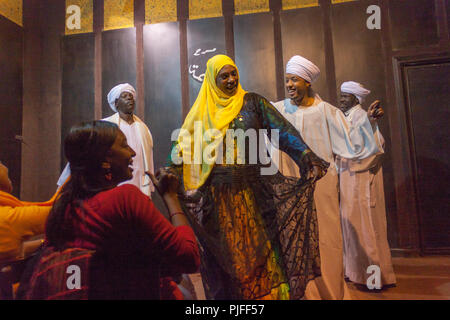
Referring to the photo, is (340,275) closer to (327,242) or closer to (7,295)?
(327,242)

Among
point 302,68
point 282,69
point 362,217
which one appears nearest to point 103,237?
point 302,68

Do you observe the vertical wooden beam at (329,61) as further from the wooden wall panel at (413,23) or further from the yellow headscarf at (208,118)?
the yellow headscarf at (208,118)

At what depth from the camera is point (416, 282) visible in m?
2.56

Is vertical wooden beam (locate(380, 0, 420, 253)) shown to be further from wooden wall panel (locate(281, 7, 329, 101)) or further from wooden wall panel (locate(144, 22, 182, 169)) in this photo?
wooden wall panel (locate(144, 22, 182, 169))

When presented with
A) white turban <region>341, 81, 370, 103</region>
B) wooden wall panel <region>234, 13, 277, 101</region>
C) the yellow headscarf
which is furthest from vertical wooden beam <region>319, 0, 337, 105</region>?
the yellow headscarf

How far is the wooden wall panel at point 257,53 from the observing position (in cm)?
363

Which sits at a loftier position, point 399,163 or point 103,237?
point 399,163

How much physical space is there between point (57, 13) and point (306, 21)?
258 cm

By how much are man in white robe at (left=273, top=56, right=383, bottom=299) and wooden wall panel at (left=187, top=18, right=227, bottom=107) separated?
140 cm

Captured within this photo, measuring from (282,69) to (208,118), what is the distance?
6.48 ft

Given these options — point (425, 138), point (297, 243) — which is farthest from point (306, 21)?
point (297, 243)

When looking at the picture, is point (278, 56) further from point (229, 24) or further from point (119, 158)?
point (119, 158)

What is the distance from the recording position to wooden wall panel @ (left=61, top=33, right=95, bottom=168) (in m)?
3.44

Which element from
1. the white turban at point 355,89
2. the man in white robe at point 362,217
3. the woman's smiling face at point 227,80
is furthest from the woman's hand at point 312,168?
the white turban at point 355,89
